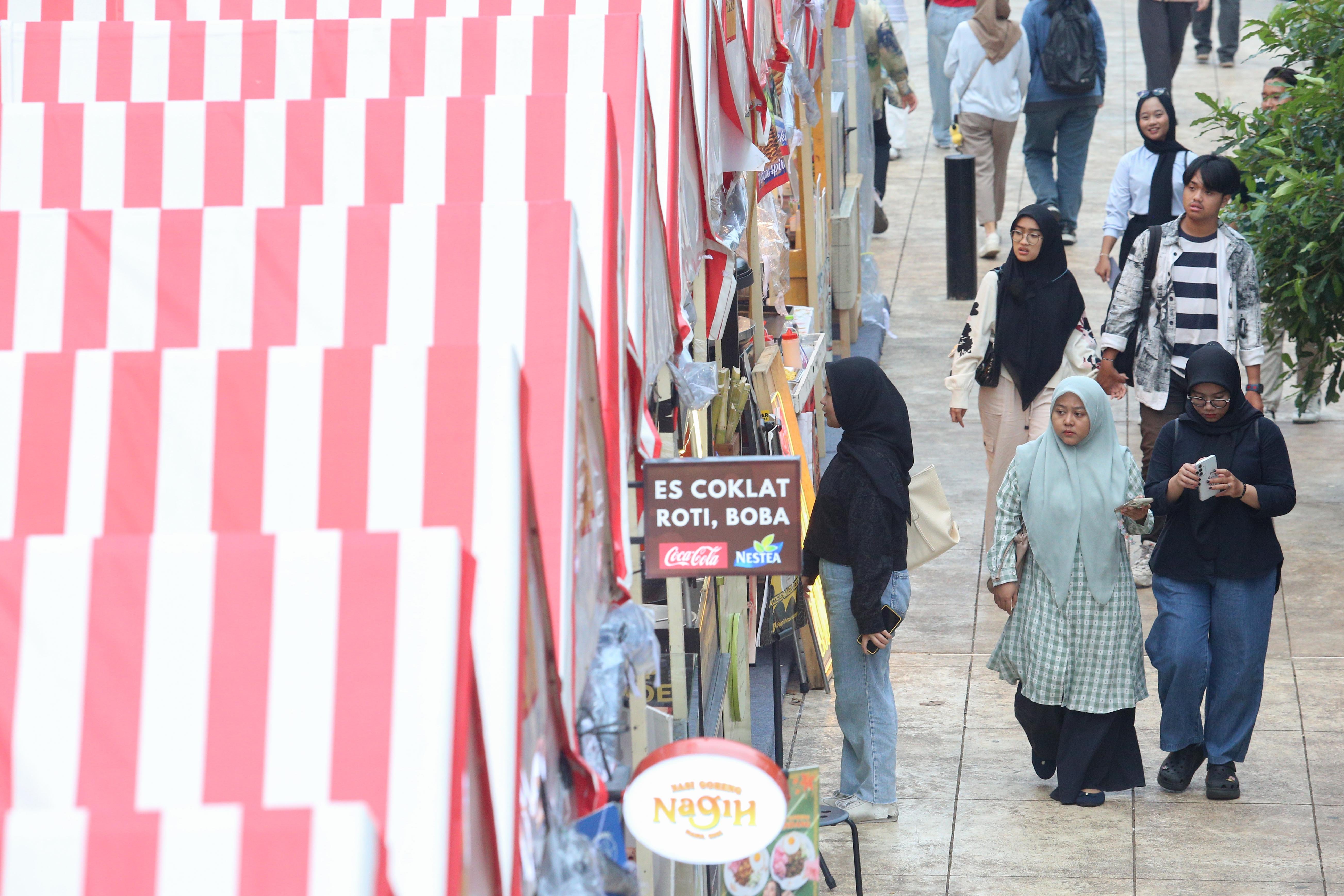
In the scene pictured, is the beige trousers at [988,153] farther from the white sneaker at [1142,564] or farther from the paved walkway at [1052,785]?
the white sneaker at [1142,564]

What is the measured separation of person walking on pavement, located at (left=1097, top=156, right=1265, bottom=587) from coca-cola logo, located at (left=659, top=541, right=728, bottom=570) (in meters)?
3.94

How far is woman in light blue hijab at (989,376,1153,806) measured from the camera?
20.9 feet

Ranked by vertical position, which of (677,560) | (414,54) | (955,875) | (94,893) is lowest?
(955,875)

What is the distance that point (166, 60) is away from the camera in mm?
5191

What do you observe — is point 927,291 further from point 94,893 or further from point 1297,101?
point 94,893

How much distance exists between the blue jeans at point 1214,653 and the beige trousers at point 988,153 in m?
7.62

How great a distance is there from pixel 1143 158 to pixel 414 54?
20.3 ft

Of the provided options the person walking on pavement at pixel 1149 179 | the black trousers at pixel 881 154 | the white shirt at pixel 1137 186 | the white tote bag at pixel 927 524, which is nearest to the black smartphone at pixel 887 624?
the white tote bag at pixel 927 524

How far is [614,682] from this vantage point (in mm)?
3523

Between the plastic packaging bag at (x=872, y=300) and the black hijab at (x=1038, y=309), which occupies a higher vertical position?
the black hijab at (x=1038, y=309)

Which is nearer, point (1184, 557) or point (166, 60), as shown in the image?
point (166, 60)

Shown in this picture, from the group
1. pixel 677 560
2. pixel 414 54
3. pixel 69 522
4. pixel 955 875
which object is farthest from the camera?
pixel 955 875

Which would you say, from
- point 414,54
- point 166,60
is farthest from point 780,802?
point 166,60

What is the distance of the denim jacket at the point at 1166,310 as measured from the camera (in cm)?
785
